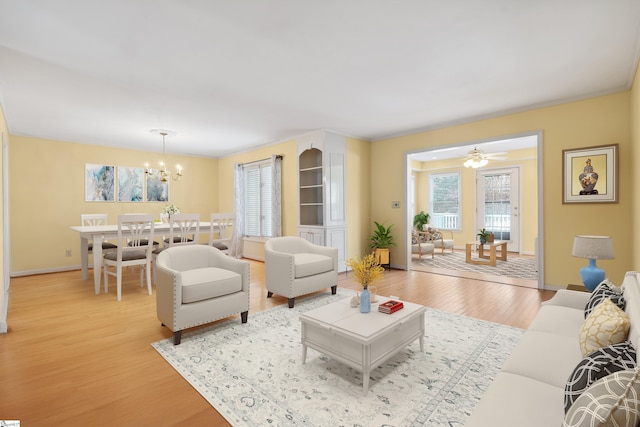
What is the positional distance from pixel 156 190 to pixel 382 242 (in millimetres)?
5389

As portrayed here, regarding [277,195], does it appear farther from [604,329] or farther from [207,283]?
[604,329]

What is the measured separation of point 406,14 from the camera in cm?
232

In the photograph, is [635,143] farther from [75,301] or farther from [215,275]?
[75,301]

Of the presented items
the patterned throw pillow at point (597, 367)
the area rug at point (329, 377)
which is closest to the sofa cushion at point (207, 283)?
the area rug at point (329, 377)

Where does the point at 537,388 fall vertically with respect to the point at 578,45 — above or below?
below

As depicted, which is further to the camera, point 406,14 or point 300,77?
point 300,77

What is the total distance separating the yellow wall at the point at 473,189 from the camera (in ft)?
25.5

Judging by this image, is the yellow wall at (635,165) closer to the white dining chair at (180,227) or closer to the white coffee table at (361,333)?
the white coffee table at (361,333)

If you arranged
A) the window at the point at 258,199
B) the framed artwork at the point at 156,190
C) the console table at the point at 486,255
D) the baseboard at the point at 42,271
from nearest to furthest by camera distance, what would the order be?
the baseboard at the point at 42,271 → the console table at the point at 486,255 → the window at the point at 258,199 → the framed artwork at the point at 156,190

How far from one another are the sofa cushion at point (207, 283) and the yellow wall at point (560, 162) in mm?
4274

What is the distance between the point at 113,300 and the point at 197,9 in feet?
12.3

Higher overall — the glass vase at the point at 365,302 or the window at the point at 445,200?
the window at the point at 445,200

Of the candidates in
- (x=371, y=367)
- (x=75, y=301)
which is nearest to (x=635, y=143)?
(x=371, y=367)

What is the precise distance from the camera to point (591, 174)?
4.01 m
